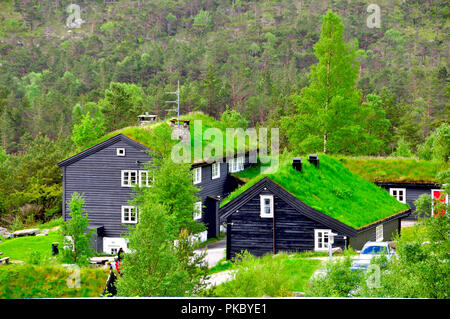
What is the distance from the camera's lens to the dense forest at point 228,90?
5616 cm

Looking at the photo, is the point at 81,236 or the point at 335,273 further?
the point at 81,236

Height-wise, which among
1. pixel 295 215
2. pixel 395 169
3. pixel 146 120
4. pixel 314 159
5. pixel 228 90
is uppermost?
pixel 228 90

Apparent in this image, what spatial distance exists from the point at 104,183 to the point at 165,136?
6115 millimetres

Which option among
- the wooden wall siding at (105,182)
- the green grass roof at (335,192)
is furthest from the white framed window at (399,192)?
the wooden wall siding at (105,182)

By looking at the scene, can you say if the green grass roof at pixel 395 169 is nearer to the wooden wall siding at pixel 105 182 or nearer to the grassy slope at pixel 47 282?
the wooden wall siding at pixel 105 182

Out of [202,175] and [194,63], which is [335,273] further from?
[194,63]

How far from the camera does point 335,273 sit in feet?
33.0

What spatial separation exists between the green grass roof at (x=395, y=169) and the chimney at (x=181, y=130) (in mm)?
11974

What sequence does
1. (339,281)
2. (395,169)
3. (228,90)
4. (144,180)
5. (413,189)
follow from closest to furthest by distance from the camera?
(339,281) < (144,180) < (413,189) < (395,169) < (228,90)

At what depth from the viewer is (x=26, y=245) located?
3988cm

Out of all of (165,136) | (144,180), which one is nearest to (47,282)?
(165,136)

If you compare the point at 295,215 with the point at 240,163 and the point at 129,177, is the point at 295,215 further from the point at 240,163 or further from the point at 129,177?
the point at 240,163
